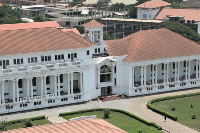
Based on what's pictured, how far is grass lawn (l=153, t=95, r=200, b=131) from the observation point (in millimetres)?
89812

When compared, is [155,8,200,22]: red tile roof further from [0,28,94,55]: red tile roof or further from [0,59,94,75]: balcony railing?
[0,59,94,75]: balcony railing

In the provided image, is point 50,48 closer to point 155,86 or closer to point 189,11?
point 155,86

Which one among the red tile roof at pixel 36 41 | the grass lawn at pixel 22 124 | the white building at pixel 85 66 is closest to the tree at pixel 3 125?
the grass lawn at pixel 22 124

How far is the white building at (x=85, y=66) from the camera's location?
96.6 metres

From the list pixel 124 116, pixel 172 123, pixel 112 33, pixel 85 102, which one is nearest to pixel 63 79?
pixel 85 102

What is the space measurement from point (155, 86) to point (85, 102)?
1542 centimetres

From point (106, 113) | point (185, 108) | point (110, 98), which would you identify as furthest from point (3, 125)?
point (185, 108)

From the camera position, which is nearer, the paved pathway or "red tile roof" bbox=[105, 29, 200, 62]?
the paved pathway

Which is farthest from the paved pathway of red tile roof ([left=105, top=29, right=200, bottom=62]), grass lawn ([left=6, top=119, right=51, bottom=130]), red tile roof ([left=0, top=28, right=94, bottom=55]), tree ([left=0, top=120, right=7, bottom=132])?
red tile roof ([left=0, top=28, right=94, bottom=55])

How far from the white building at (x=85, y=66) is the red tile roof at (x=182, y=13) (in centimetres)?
6345

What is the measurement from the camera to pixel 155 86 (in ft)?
357

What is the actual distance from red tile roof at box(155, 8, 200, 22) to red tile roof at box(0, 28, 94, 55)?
262 ft

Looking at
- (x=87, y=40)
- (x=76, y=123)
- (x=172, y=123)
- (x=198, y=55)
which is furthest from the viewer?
(x=198, y=55)

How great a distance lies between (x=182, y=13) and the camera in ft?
595
